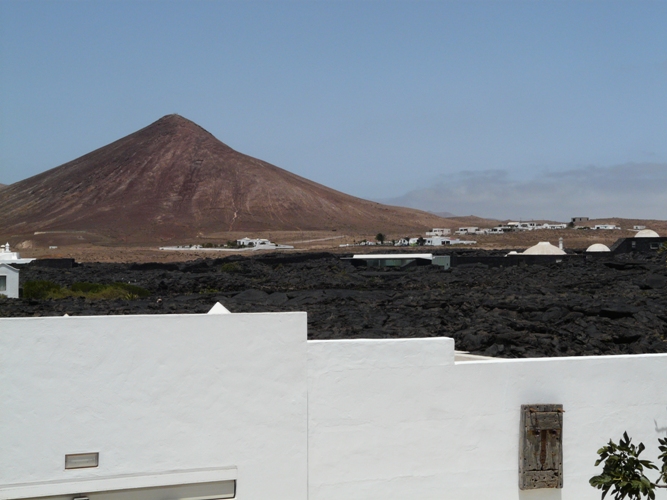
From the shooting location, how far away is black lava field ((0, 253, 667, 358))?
13.6m

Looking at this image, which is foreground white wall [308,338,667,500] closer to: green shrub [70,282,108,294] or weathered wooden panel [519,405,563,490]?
weathered wooden panel [519,405,563,490]

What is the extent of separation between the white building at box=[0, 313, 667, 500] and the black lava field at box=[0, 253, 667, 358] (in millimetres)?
3003

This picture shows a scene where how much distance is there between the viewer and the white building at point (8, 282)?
24562 mm

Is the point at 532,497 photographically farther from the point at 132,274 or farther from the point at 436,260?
the point at 436,260

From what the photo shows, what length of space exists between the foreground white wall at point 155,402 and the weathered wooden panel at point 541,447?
2856 millimetres

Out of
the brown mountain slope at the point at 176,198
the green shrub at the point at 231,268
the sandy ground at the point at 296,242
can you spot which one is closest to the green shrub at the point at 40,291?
the green shrub at the point at 231,268

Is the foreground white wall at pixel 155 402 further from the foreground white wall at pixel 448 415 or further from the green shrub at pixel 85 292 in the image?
the green shrub at pixel 85 292

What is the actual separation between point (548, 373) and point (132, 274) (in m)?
30.4

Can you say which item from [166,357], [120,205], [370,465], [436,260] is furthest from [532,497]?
[120,205]

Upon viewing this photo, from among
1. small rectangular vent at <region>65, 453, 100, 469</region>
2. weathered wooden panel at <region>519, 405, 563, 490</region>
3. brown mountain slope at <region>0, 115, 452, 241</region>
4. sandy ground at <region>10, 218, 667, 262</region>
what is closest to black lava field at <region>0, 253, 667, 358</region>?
weathered wooden panel at <region>519, 405, 563, 490</region>

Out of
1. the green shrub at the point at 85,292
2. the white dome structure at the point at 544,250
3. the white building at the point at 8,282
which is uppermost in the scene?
the white dome structure at the point at 544,250

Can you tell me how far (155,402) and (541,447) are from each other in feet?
15.9

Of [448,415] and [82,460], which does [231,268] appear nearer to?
[448,415]

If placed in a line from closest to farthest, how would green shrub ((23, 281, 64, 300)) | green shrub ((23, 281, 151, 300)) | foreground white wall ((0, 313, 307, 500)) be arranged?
foreground white wall ((0, 313, 307, 500)) → green shrub ((23, 281, 151, 300)) → green shrub ((23, 281, 64, 300))
